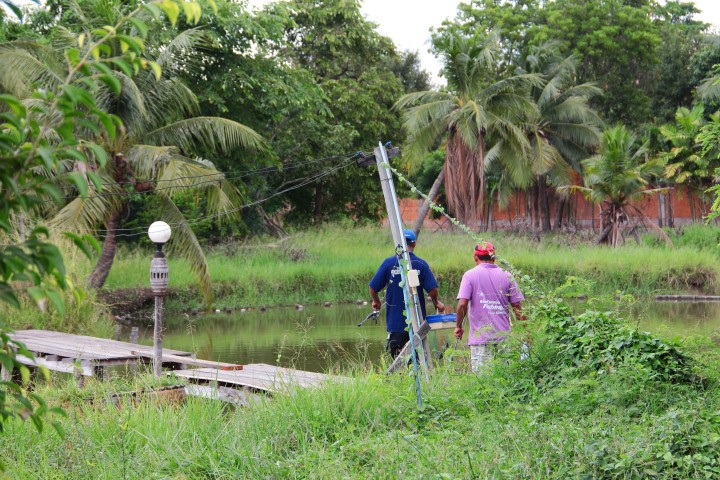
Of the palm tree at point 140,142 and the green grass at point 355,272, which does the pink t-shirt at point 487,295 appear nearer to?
the palm tree at point 140,142

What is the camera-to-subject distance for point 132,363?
33.3 ft

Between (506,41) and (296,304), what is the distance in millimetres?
21205

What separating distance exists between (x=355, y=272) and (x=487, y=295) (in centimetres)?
1573

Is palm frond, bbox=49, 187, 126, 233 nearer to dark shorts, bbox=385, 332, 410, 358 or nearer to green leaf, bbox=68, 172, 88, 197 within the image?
dark shorts, bbox=385, 332, 410, 358

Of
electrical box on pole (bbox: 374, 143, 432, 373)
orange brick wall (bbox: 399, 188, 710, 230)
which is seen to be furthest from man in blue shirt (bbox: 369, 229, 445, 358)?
orange brick wall (bbox: 399, 188, 710, 230)

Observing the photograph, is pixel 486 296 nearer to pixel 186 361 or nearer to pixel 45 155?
pixel 186 361

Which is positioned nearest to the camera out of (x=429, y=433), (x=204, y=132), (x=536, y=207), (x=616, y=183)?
(x=429, y=433)

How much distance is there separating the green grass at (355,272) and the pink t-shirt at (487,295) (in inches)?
543

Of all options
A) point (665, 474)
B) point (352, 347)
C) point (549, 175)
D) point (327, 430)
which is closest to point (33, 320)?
point (352, 347)

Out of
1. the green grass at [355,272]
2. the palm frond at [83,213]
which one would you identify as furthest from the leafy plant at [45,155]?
the green grass at [355,272]

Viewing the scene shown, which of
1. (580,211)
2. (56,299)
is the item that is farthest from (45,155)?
(580,211)

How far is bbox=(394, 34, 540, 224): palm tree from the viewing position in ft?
79.2

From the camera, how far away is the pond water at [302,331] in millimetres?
13195

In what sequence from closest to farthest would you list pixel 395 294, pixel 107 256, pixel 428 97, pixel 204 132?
pixel 395 294
pixel 204 132
pixel 107 256
pixel 428 97
